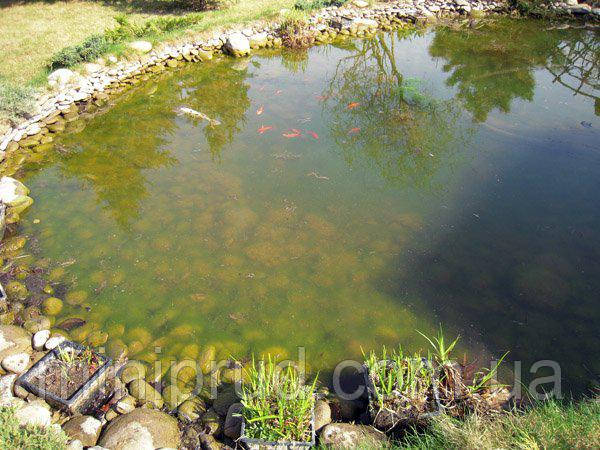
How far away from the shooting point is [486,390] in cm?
363

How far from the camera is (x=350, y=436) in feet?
11.0

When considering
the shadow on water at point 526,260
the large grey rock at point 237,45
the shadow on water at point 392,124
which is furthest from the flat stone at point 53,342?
the large grey rock at point 237,45

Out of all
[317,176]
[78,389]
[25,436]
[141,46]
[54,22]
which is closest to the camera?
[25,436]

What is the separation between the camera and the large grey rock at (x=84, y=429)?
11.3 ft

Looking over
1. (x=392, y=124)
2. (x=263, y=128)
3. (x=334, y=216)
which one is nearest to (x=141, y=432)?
(x=334, y=216)

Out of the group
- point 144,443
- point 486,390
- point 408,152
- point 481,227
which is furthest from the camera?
point 408,152

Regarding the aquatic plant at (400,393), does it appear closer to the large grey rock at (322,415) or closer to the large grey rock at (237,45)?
the large grey rock at (322,415)

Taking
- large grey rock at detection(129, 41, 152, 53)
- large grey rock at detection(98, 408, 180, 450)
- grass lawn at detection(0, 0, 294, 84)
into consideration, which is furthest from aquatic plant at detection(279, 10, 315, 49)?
large grey rock at detection(98, 408, 180, 450)

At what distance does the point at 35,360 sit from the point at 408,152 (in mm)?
5856

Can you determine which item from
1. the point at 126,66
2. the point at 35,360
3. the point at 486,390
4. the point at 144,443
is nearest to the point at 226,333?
the point at 144,443

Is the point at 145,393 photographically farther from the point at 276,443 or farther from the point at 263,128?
the point at 263,128

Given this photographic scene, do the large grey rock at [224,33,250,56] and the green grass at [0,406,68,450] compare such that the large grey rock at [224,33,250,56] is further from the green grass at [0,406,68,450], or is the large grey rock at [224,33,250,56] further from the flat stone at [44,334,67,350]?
the green grass at [0,406,68,450]

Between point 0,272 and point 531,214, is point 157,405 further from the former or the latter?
point 531,214

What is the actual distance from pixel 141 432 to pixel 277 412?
1.11 m
